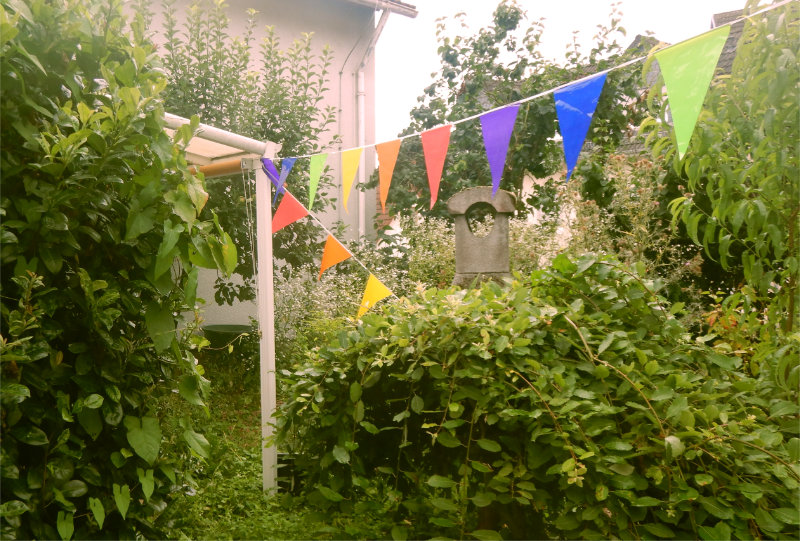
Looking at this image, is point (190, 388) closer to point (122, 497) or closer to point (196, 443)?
point (196, 443)

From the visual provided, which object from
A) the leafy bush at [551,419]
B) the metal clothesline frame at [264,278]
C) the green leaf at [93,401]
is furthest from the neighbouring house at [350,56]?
the green leaf at [93,401]

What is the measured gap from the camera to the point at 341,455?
1794 millimetres

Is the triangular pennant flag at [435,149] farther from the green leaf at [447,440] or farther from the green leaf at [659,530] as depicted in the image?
the green leaf at [659,530]

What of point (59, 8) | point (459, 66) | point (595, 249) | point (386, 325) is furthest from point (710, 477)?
point (459, 66)

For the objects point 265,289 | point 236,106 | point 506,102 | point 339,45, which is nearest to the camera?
point 265,289

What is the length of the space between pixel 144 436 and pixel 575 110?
7.53ft

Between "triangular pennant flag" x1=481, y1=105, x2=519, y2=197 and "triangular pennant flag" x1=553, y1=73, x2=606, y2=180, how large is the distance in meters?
0.30

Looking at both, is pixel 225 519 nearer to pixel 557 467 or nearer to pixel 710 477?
pixel 557 467

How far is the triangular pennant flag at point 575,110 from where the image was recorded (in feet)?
9.00

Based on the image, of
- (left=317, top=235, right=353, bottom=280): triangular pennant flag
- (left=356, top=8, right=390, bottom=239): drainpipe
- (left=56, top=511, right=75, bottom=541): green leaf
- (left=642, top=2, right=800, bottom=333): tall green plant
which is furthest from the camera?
(left=356, top=8, right=390, bottom=239): drainpipe

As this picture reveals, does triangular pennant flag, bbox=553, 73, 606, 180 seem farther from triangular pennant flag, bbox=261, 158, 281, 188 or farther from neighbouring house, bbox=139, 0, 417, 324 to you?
neighbouring house, bbox=139, 0, 417, 324

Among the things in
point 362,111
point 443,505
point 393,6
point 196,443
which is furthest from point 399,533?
point 393,6

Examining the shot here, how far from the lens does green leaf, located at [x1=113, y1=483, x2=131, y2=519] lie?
4.25 feet

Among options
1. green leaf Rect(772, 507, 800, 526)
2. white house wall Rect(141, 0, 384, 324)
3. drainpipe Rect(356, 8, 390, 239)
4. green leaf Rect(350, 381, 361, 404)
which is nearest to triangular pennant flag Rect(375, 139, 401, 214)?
green leaf Rect(350, 381, 361, 404)
